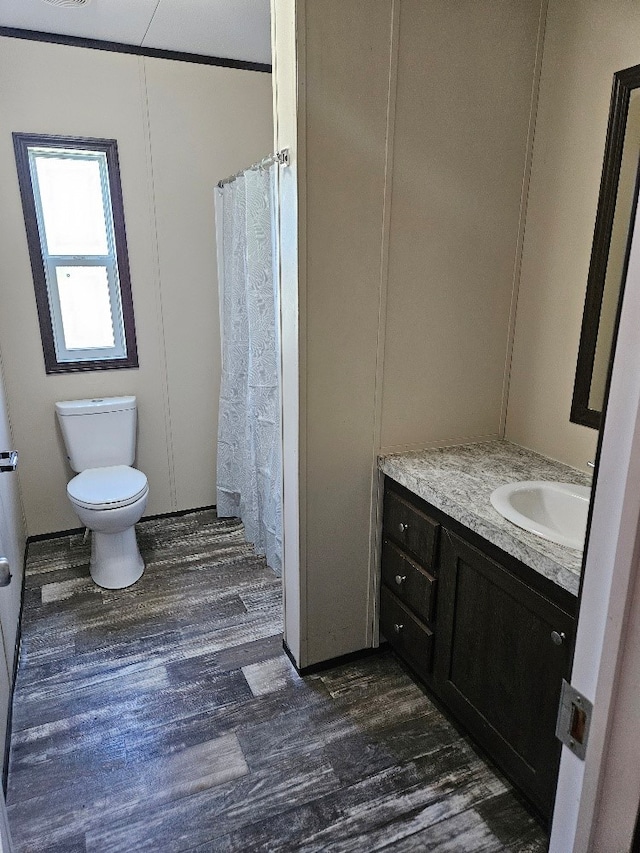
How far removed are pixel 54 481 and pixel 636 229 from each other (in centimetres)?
325

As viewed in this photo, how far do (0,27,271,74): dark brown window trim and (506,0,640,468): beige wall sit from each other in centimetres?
176

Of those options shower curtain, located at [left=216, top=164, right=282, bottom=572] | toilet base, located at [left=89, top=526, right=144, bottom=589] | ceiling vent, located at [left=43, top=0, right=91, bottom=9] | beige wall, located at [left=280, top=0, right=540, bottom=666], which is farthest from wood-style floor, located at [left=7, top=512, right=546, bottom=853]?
ceiling vent, located at [left=43, top=0, right=91, bottom=9]

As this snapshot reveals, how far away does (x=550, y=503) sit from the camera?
5.85 feet

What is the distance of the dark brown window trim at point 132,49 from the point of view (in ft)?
8.66

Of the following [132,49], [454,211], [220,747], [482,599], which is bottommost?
[220,747]

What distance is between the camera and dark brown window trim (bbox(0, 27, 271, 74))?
2.64 m

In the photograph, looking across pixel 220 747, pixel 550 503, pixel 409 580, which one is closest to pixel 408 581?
A: pixel 409 580

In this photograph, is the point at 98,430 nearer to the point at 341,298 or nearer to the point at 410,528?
the point at 341,298

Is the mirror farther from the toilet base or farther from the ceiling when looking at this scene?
the toilet base

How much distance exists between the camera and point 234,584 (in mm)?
2809

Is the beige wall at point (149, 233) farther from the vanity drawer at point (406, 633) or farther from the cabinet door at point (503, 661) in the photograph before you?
the cabinet door at point (503, 661)

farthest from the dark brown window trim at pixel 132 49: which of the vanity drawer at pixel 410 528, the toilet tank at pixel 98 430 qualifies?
the vanity drawer at pixel 410 528

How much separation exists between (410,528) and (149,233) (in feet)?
7.11

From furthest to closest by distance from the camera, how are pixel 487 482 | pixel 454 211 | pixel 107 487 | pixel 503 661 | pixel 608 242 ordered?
pixel 107 487, pixel 454 211, pixel 487 482, pixel 608 242, pixel 503 661
